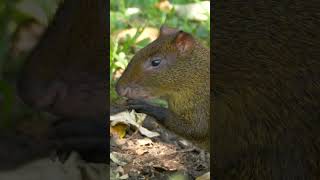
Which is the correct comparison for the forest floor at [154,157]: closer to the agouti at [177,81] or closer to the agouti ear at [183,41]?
the agouti at [177,81]

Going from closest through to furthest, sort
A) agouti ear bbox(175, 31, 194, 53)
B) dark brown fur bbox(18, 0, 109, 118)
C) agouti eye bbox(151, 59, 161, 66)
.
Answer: dark brown fur bbox(18, 0, 109, 118)
agouti ear bbox(175, 31, 194, 53)
agouti eye bbox(151, 59, 161, 66)

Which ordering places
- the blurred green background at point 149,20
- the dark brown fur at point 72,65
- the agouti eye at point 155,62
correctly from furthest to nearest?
the blurred green background at point 149,20
the agouti eye at point 155,62
the dark brown fur at point 72,65

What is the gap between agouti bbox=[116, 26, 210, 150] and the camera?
1873 mm

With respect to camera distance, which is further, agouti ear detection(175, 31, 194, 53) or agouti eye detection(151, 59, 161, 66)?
agouti eye detection(151, 59, 161, 66)

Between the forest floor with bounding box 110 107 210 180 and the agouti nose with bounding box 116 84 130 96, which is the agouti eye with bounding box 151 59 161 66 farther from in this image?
the forest floor with bounding box 110 107 210 180

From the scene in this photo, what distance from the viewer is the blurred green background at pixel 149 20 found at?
2873mm

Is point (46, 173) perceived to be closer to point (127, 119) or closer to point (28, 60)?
point (28, 60)

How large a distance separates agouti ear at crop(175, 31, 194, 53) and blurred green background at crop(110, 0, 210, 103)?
92cm

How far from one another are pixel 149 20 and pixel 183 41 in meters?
1.36

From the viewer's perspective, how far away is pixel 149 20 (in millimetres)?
3162
